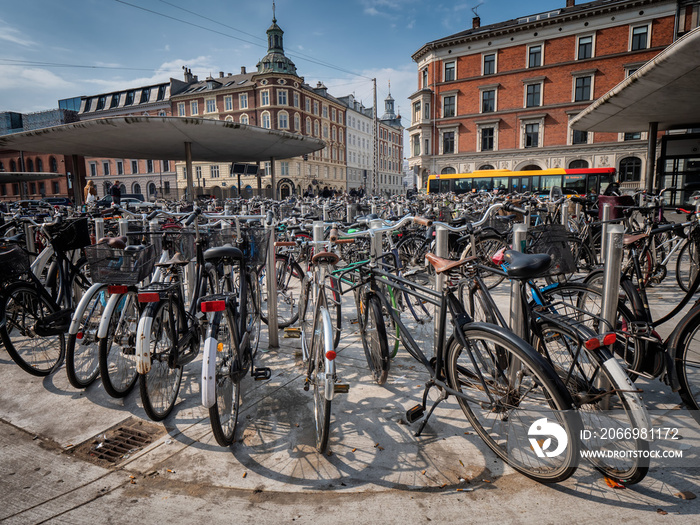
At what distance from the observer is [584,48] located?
109 feet

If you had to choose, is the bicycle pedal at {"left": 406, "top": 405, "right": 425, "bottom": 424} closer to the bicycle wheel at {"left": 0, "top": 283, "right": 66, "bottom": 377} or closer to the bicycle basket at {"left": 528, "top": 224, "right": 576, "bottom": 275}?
the bicycle basket at {"left": 528, "top": 224, "right": 576, "bottom": 275}

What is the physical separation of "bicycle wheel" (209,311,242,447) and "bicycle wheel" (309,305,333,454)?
0.52 metres

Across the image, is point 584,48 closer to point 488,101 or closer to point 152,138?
point 488,101

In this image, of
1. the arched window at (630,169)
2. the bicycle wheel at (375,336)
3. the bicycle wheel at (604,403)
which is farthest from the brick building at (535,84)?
the bicycle wheel at (604,403)

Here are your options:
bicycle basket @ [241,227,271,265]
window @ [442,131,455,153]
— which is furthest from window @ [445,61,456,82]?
bicycle basket @ [241,227,271,265]

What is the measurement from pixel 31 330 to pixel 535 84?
40.5 meters

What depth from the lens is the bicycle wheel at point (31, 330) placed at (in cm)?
330

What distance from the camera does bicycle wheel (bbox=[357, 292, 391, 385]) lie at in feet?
9.75

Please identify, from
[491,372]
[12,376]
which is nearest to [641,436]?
[491,372]

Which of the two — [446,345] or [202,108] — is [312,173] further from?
[446,345]

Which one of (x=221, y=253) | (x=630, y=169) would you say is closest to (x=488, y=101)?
A: (x=630, y=169)

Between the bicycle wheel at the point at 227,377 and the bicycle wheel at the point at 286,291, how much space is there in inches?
78.5

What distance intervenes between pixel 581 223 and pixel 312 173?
48.5 m

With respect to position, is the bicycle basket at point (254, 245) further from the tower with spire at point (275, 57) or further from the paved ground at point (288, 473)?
the tower with spire at point (275, 57)
